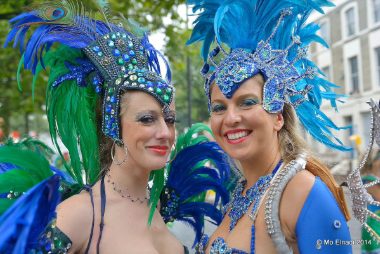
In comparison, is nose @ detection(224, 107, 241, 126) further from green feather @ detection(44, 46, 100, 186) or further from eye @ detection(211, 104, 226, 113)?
green feather @ detection(44, 46, 100, 186)

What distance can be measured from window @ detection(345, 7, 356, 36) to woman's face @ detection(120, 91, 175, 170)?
65.0 ft

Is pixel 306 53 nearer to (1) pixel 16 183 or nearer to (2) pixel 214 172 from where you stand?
(2) pixel 214 172

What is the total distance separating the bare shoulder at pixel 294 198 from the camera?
6.61 feet

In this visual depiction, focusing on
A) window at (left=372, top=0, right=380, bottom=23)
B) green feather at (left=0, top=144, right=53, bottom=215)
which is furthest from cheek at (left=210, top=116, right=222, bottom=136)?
window at (left=372, top=0, right=380, bottom=23)

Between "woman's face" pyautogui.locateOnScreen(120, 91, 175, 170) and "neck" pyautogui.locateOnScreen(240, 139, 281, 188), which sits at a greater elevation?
"woman's face" pyautogui.locateOnScreen(120, 91, 175, 170)

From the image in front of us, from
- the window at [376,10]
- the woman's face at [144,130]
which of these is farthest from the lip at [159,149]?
the window at [376,10]

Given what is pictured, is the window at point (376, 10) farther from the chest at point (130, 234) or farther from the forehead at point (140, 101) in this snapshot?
the chest at point (130, 234)

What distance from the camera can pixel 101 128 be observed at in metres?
2.62

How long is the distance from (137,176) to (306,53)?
114 centimetres

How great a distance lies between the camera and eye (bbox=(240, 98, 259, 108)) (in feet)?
7.40

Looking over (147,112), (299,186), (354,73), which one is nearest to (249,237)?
(299,186)

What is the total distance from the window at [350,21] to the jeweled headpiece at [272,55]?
19353 mm

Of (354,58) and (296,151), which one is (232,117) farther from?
(354,58)

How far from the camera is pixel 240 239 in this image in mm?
2172
